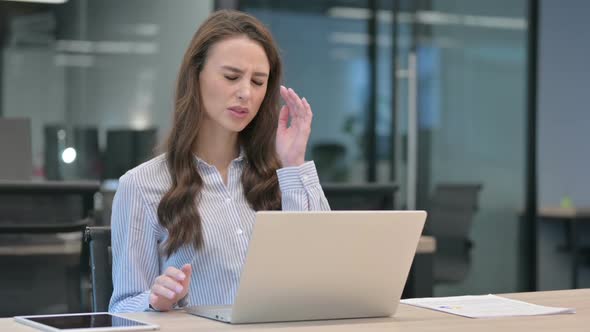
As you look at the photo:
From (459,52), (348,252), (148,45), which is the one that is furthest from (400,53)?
(348,252)

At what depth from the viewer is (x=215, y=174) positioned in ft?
7.93

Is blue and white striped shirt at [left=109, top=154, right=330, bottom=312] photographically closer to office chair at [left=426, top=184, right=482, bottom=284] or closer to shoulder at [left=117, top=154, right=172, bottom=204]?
shoulder at [left=117, top=154, right=172, bottom=204]

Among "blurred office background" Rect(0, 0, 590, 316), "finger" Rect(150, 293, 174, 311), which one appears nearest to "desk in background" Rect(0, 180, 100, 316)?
"blurred office background" Rect(0, 0, 590, 316)

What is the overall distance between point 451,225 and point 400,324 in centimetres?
423

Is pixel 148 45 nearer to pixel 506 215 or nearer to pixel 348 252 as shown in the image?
pixel 506 215

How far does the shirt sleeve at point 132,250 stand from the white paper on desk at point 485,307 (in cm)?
56

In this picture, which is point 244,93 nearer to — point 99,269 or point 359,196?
point 99,269

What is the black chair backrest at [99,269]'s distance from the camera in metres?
2.22

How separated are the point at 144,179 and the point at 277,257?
657 millimetres

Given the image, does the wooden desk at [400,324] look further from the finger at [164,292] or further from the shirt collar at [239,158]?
the shirt collar at [239,158]

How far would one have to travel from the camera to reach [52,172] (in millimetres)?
4984

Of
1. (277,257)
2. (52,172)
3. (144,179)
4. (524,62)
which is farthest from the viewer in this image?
(524,62)

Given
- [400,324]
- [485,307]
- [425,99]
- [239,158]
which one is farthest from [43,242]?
[425,99]

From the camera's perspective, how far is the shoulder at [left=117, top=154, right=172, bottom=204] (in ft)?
7.54
